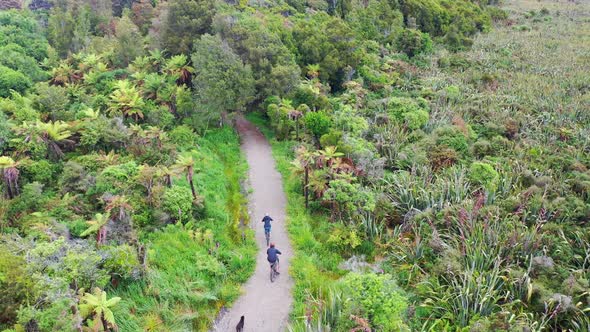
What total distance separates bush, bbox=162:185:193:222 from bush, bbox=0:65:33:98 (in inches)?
700

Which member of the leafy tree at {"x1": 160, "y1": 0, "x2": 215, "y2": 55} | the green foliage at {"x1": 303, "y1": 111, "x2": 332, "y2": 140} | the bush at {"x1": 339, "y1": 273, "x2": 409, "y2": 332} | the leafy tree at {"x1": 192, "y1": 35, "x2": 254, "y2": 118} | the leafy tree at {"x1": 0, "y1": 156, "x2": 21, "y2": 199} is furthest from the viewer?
the leafy tree at {"x1": 160, "y1": 0, "x2": 215, "y2": 55}

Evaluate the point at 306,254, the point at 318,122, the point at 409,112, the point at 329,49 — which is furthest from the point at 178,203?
the point at 329,49

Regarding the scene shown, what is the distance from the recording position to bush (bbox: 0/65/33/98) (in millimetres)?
27938

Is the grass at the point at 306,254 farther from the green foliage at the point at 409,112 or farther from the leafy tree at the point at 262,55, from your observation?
the green foliage at the point at 409,112

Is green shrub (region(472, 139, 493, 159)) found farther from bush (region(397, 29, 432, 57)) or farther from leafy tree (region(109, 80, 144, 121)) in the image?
bush (region(397, 29, 432, 57))

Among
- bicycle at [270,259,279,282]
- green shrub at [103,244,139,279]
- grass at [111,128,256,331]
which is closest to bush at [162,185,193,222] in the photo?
grass at [111,128,256,331]

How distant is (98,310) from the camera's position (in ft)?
35.2

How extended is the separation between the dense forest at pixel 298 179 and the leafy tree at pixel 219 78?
11 centimetres

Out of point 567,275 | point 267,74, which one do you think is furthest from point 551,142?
point 267,74

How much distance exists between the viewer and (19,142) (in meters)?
19.6

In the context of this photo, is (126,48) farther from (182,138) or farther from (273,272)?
(273,272)

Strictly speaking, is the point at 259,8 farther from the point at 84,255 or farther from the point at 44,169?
the point at 84,255

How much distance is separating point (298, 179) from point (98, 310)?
1128cm

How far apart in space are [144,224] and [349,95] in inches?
659
